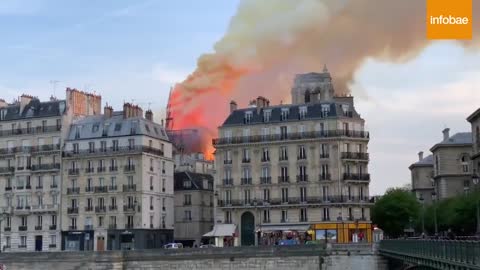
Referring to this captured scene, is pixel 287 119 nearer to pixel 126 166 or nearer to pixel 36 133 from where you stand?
pixel 126 166

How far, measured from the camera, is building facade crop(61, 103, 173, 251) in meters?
83.6

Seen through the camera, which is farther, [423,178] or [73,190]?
[423,178]

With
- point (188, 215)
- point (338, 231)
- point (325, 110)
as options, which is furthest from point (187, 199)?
point (338, 231)

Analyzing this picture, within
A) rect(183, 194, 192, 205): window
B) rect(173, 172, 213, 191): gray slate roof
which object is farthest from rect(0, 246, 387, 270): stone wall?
rect(173, 172, 213, 191): gray slate roof

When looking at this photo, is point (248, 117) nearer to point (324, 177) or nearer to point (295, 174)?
point (295, 174)

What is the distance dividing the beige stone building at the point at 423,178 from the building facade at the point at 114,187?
151 ft

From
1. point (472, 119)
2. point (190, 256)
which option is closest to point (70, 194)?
point (190, 256)

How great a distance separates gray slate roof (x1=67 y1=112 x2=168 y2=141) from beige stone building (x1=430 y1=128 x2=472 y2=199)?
112 feet

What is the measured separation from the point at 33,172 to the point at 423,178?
58263 mm

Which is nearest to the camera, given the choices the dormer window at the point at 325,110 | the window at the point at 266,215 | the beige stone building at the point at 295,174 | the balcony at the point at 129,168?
the beige stone building at the point at 295,174

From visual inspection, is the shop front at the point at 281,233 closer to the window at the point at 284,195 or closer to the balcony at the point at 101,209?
the window at the point at 284,195

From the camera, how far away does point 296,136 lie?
8106 cm

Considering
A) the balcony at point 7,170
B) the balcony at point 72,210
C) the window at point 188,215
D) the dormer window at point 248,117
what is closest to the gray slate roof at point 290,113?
the dormer window at point 248,117

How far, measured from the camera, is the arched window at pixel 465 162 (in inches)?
3956
